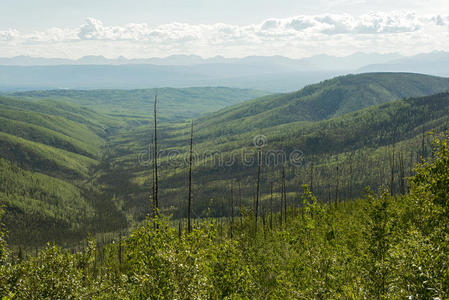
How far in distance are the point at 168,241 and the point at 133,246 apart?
3433 mm

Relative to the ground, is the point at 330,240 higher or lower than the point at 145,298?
lower

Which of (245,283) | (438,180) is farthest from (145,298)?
(438,180)

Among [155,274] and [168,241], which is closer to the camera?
[155,274]

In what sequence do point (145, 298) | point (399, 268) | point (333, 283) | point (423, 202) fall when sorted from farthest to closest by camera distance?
point (423, 202)
point (333, 283)
point (145, 298)
point (399, 268)

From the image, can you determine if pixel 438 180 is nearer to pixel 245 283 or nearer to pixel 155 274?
pixel 245 283

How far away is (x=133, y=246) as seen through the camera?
81.8 ft

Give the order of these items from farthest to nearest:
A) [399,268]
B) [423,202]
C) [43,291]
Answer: [423,202] → [43,291] → [399,268]

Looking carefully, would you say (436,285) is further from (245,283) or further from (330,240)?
(330,240)

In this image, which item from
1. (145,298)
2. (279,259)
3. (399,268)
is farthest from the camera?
(279,259)

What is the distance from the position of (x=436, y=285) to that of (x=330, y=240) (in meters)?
27.2

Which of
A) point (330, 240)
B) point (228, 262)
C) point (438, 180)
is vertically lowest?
point (330, 240)

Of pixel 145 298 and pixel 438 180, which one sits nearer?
pixel 145 298

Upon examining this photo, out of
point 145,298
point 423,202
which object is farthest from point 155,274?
point 423,202

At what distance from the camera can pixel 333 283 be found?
24203 millimetres
